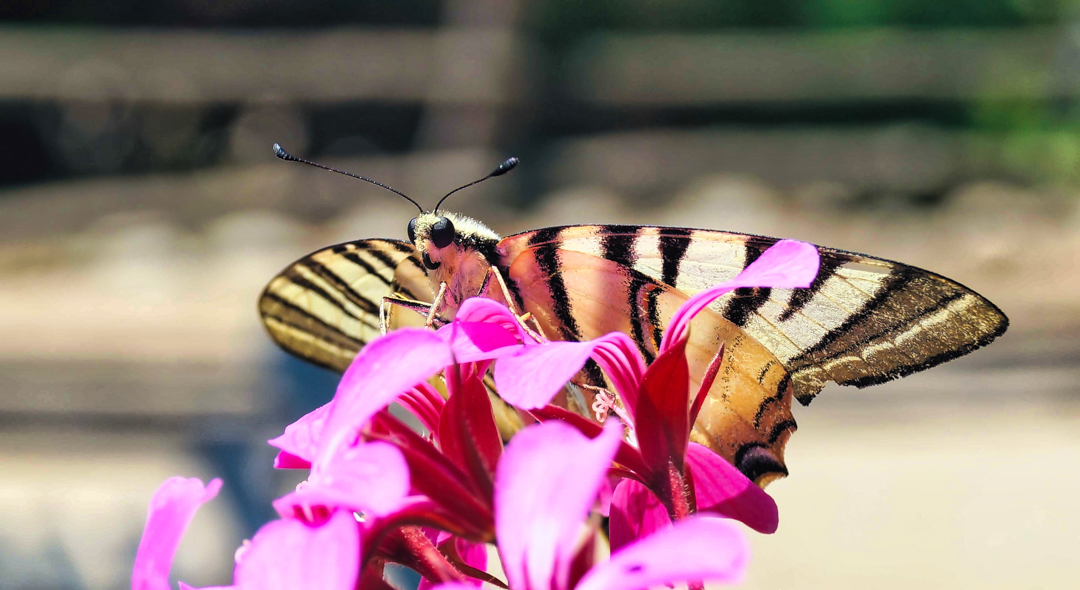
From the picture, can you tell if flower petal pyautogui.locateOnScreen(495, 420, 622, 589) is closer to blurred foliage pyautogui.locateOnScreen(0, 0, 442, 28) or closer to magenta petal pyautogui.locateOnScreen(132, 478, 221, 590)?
magenta petal pyautogui.locateOnScreen(132, 478, 221, 590)

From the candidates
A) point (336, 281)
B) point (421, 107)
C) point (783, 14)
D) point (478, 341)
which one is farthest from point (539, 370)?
point (783, 14)

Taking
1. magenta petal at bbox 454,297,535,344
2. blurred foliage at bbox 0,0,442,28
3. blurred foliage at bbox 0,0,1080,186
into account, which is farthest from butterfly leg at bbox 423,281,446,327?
blurred foliage at bbox 0,0,442,28

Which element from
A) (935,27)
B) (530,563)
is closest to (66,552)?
(530,563)

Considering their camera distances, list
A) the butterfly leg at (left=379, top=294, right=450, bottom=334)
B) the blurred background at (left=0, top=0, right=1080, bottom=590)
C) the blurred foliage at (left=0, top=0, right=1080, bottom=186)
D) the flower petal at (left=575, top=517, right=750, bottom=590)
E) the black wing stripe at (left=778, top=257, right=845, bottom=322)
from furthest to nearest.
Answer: the blurred foliage at (left=0, top=0, right=1080, bottom=186)
the blurred background at (left=0, top=0, right=1080, bottom=590)
the butterfly leg at (left=379, top=294, right=450, bottom=334)
the black wing stripe at (left=778, top=257, right=845, bottom=322)
the flower petal at (left=575, top=517, right=750, bottom=590)

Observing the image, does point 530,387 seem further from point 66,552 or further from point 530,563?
point 66,552

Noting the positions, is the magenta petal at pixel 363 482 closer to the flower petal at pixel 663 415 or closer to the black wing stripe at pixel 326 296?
the flower petal at pixel 663 415

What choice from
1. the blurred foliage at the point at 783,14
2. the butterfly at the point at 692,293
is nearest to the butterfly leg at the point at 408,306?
the butterfly at the point at 692,293

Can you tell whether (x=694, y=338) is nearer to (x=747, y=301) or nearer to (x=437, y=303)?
(x=747, y=301)
